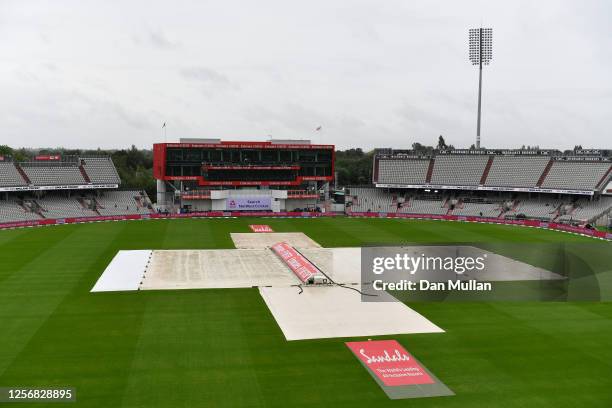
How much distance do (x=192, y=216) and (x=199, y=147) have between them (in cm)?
1025

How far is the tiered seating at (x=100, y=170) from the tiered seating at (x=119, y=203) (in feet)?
9.28

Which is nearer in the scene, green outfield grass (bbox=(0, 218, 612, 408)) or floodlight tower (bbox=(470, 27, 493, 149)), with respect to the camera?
green outfield grass (bbox=(0, 218, 612, 408))

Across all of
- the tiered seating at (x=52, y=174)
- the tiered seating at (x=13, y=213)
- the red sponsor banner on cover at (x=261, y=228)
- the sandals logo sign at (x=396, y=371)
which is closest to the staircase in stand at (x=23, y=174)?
the tiered seating at (x=52, y=174)

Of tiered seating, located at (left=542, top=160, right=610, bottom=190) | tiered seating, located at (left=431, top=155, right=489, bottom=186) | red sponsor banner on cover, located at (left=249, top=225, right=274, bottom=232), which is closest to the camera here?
red sponsor banner on cover, located at (left=249, top=225, right=274, bottom=232)

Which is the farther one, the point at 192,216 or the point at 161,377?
the point at 192,216

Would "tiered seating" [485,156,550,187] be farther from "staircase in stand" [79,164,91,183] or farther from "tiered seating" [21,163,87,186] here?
"tiered seating" [21,163,87,186]

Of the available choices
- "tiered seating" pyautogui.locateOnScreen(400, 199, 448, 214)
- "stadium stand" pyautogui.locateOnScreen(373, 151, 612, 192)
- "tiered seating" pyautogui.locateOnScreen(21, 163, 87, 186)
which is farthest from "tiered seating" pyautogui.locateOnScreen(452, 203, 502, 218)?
"tiered seating" pyautogui.locateOnScreen(21, 163, 87, 186)

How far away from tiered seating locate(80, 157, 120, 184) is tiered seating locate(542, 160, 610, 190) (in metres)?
64.4

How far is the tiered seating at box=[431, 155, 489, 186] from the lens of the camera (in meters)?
83.6

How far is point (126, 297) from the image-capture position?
97.9ft

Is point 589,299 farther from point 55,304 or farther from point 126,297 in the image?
point 55,304

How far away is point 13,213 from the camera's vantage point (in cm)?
6812

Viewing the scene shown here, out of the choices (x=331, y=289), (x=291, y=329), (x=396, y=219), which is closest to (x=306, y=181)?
(x=396, y=219)

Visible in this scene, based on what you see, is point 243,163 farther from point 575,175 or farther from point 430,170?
point 575,175
